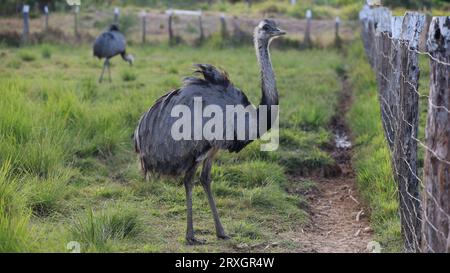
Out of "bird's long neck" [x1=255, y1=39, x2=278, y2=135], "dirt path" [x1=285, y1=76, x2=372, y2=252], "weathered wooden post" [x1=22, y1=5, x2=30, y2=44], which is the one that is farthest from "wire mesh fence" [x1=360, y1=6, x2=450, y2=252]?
"weathered wooden post" [x1=22, y1=5, x2=30, y2=44]

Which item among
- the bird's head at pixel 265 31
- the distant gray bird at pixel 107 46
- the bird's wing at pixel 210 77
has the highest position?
the bird's head at pixel 265 31

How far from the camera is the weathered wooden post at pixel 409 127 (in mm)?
4816

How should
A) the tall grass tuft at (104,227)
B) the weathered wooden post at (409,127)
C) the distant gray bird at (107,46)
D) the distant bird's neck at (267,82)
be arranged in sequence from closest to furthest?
the tall grass tuft at (104,227) → the weathered wooden post at (409,127) → the distant bird's neck at (267,82) → the distant gray bird at (107,46)

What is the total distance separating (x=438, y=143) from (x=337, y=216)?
255cm

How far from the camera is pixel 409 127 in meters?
4.98

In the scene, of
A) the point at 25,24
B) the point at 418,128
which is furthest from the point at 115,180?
the point at 25,24

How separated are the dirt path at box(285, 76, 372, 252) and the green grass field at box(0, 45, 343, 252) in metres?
0.14

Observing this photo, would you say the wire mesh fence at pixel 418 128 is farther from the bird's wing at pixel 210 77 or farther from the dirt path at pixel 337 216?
the bird's wing at pixel 210 77

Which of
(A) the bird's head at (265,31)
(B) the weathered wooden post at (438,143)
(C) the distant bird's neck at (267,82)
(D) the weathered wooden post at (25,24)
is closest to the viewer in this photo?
(B) the weathered wooden post at (438,143)

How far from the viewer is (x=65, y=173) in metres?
6.30

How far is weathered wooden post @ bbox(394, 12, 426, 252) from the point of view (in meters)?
4.82

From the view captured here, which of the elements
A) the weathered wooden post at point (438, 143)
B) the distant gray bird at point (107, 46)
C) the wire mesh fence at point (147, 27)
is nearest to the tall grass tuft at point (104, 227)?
the weathered wooden post at point (438, 143)

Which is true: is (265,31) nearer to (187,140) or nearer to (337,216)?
(187,140)
